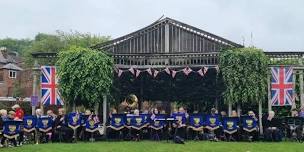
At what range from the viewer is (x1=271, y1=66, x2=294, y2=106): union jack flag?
761 inches

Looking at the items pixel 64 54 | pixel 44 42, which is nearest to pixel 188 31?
pixel 64 54

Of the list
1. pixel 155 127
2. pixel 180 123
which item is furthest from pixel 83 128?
pixel 180 123

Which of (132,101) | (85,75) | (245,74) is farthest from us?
(132,101)

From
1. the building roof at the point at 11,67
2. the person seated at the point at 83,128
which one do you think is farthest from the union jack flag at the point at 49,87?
the building roof at the point at 11,67

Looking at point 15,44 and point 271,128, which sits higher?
point 15,44

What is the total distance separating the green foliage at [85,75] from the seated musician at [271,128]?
5.93m

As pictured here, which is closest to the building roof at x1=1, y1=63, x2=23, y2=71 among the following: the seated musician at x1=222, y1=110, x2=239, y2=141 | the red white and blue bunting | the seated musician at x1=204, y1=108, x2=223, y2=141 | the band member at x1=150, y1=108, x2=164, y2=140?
the red white and blue bunting

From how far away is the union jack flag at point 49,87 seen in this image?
20.2 m

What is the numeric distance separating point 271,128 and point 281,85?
6.97 feet

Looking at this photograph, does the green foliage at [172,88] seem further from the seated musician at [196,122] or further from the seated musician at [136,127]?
the seated musician at [196,122]

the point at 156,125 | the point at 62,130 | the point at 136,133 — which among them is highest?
the point at 156,125

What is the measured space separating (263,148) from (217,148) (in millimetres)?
1437

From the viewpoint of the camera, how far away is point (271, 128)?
18.0 m

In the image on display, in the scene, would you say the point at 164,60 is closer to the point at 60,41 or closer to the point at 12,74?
the point at 60,41
